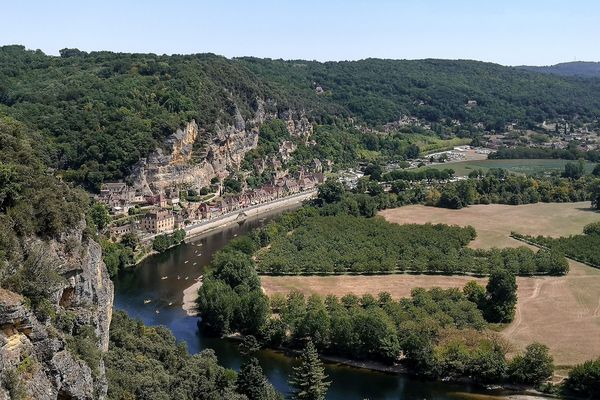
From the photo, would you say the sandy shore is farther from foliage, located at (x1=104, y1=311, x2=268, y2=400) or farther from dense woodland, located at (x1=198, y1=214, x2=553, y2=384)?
foliage, located at (x1=104, y1=311, x2=268, y2=400)

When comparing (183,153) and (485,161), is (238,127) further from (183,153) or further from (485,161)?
(485,161)

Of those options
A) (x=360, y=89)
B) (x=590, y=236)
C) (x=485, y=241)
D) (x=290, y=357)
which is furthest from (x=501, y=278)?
(x=360, y=89)

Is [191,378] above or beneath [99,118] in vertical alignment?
beneath

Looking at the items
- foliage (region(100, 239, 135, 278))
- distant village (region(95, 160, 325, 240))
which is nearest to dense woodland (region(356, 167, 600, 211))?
distant village (region(95, 160, 325, 240))

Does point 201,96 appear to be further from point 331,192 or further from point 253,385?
point 253,385

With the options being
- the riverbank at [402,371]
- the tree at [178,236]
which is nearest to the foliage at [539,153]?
the tree at [178,236]
